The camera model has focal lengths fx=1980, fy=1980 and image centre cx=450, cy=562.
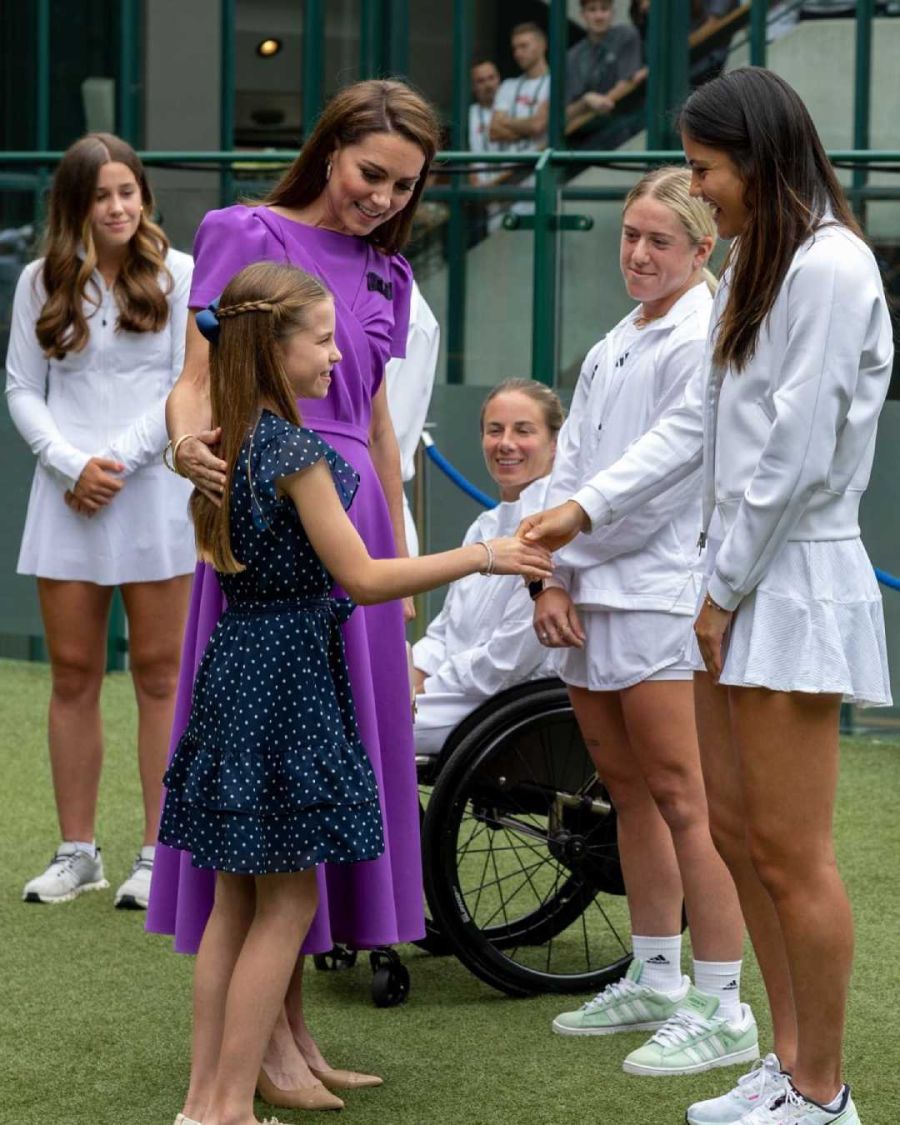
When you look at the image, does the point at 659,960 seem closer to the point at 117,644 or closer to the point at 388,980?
the point at 388,980

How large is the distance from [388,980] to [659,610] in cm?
98

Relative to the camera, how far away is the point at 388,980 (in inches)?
159

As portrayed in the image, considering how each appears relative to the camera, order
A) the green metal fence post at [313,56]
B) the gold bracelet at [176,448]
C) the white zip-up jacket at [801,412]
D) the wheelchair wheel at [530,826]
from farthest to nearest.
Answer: the green metal fence post at [313,56] < the wheelchair wheel at [530,826] < the gold bracelet at [176,448] < the white zip-up jacket at [801,412]

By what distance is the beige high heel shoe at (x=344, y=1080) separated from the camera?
3.50 m

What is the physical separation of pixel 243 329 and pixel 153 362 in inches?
73.7

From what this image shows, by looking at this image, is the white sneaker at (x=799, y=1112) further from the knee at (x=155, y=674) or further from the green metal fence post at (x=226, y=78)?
the green metal fence post at (x=226, y=78)

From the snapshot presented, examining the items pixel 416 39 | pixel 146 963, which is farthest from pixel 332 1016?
pixel 416 39

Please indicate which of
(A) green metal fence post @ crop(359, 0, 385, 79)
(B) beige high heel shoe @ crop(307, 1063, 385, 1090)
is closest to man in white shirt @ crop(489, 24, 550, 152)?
(A) green metal fence post @ crop(359, 0, 385, 79)

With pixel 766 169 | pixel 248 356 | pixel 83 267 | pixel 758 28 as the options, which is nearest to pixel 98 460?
pixel 83 267

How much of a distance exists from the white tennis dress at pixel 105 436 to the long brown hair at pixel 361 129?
1.44m

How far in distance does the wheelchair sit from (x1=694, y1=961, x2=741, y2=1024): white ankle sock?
49 centimetres

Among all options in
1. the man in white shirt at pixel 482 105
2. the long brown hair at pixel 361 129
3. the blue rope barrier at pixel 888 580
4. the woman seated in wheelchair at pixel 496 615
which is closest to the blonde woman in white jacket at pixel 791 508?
the long brown hair at pixel 361 129

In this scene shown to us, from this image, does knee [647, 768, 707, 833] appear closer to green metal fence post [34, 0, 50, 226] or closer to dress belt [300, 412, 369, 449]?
dress belt [300, 412, 369, 449]

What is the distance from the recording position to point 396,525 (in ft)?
11.7
